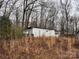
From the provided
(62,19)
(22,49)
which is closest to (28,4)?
(62,19)

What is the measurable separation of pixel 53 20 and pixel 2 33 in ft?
139

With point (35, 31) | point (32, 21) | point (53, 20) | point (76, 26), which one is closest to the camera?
point (35, 31)

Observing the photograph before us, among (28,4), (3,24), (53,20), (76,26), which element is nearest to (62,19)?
(53,20)

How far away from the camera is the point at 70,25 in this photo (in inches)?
2416

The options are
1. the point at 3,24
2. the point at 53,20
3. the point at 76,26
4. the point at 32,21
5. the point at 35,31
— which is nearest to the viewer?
the point at 3,24

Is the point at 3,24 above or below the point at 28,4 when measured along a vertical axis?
below

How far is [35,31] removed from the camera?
39812 mm

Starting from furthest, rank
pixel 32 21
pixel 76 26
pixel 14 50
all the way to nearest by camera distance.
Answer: pixel 76 26, pixel 32 21, pixel 14 50

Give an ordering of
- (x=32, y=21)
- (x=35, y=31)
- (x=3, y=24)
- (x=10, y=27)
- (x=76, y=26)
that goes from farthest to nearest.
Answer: (x=76, y=26)
(x=32, y=21)
(x=35, y=31)
(x=3, y=24)
(x=10, y=27)

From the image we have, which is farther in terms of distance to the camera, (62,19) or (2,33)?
(62,19)

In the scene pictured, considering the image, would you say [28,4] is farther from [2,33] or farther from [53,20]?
[2,33]

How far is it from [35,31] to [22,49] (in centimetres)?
2737

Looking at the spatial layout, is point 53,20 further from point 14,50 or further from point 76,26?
point 14,50

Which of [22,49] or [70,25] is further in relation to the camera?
[70,25]
